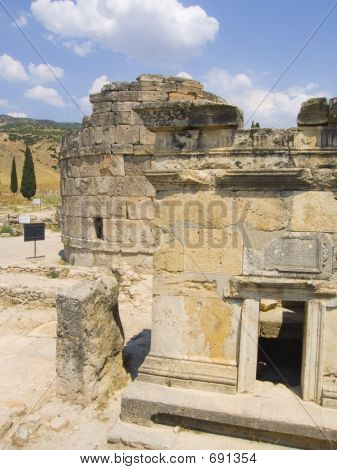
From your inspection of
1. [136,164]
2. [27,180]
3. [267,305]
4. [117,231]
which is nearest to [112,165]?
[136,164]

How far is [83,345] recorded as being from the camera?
5.61 meters

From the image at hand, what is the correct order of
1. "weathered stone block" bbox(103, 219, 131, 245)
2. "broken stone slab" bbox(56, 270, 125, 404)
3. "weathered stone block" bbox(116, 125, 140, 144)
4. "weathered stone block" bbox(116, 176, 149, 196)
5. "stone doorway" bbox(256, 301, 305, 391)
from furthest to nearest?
1. "weathered stone block" bbox(103, 219, 131, 245)
2. "weathered stone block" bbox(116, 176, 149, 196)
3. "weathered stone block" bbox(116, 125, 140, 144)
4. "stone doorway" bbox(256, 301, 305, 391)
5. "broken stone slab" bbox(56, 270, 125, 404)

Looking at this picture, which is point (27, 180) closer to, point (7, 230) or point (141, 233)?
point (7, 230)

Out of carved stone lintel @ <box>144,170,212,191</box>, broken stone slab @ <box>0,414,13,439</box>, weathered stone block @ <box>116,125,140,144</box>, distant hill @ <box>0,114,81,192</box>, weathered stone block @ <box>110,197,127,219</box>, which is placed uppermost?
distant hill @ <box>0,114,81,192</box>

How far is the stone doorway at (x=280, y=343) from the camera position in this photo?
19.0ft

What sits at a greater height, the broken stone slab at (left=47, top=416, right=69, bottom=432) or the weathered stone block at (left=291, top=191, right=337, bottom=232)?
the weathered stone block at (left=291, top=191, right=337, bottom=232)

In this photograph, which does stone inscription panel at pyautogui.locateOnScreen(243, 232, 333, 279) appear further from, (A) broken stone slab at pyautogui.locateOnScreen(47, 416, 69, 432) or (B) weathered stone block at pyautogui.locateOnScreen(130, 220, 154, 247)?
(B) weathered stone block at pyautogui.locateOnScreen(130, 220, 154, 247)

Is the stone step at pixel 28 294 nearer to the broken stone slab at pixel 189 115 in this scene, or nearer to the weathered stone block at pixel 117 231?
the weathered stone block at pixel 117 231

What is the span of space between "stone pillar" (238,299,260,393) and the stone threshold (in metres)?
0.30

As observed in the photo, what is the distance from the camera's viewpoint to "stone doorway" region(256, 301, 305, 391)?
578 cm

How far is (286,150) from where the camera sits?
4.64 meters

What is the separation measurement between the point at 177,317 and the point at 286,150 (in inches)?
94.5

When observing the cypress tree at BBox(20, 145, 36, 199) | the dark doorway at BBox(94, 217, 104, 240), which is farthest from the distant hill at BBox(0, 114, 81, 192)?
the dark doorway at BBox(94, 217, 104, 240)
